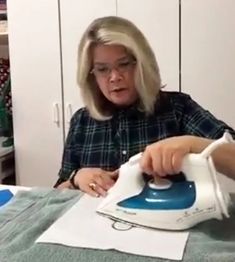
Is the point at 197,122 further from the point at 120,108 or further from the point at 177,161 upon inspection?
the point at 177,161

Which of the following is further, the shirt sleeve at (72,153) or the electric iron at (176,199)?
the shirt sleeve at (72,153)

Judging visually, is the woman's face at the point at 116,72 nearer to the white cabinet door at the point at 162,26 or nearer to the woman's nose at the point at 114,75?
the woman's nose at the point at 114,75

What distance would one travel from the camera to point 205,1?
2127mm

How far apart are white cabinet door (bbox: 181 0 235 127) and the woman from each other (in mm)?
615

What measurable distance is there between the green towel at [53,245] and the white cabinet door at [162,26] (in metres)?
1.30

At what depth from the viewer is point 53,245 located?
32.0 inches

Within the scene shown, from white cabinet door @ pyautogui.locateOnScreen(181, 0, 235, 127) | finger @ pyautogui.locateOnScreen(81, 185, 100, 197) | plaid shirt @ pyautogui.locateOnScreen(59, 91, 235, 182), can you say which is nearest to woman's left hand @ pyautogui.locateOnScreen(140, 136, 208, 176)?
finger @ pyautogui.locateOnScreen(81, 185, 100, 197)

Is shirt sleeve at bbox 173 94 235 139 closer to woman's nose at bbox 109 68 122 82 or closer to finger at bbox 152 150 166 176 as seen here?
woman's nose at bbox 109 68 122 82

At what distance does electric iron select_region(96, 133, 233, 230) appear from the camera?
0.88 m

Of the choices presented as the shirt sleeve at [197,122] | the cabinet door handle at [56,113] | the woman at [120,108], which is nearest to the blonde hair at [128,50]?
the woman at [120,108]

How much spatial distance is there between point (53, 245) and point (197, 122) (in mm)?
843

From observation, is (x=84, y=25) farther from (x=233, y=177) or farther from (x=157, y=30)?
(x=233, y=177)

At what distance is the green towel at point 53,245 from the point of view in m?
0.77

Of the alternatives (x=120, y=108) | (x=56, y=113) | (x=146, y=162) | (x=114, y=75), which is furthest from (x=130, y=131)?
(x=56, y=113)
